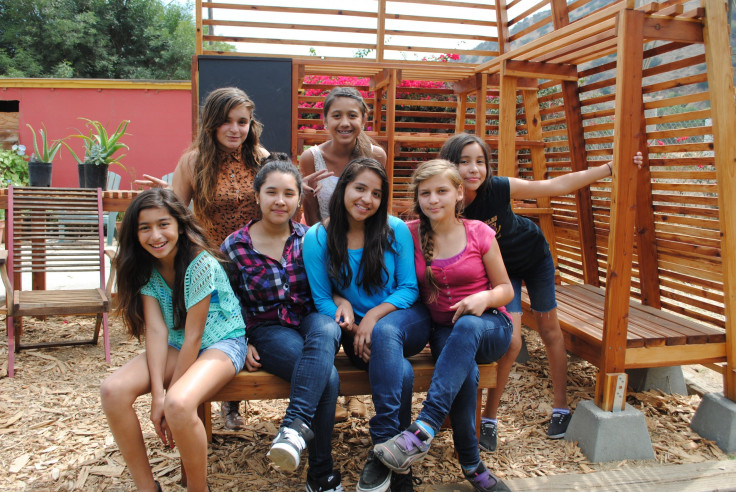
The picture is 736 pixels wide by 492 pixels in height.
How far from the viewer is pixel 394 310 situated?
8.83 feet

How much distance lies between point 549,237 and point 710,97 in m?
1.90

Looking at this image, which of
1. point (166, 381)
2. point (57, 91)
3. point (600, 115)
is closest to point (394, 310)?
point (166, 381)

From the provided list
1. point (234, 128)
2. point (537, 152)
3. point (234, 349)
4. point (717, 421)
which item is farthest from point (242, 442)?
point (537, 152)

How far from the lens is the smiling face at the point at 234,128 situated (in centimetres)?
308

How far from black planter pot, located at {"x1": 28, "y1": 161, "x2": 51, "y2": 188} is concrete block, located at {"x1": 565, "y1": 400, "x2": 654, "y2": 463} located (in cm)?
475

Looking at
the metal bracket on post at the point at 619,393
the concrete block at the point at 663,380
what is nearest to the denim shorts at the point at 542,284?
the metal bracket on post at the point at 619,393

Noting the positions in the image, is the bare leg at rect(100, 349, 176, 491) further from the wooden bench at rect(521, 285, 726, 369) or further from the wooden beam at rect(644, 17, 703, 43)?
the wooden beam at rect(644, 17, 703, 43)

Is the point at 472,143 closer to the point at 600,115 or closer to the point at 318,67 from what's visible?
the point at 600,115

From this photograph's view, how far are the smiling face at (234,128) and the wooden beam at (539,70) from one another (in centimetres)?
181

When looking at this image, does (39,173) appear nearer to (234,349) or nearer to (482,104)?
(234,349)

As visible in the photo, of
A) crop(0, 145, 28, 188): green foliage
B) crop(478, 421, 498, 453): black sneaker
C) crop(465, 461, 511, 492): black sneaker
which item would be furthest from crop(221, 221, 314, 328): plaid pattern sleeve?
crop(0, 145, 28, 188): green foliage

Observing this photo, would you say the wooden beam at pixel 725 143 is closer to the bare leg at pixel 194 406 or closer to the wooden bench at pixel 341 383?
the wooden bench at pixel 341 383

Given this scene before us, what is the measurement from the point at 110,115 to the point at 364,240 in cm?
1120

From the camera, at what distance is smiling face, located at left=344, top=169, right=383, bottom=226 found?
2.73 meters
